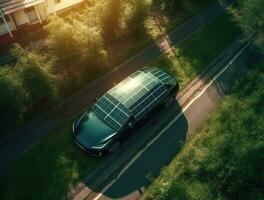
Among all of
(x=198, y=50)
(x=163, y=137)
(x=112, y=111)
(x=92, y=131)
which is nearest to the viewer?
(x=92, y=131)

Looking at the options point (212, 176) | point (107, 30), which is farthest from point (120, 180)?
point (107, 30)

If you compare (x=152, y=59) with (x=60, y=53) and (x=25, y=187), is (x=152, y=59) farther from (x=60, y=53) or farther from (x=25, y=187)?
(x=25, y=187)

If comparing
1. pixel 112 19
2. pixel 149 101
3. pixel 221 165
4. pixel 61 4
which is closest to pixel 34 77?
pixel 149 101

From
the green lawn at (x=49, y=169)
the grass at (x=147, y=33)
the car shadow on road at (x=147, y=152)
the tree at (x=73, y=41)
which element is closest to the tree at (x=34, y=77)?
the tree at (x=73, y=41)

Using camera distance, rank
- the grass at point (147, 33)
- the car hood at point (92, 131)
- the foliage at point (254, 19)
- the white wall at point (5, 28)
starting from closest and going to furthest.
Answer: the car hood at point (92, 131)
the foliage at point (254, 19)
the grass at point (147, 33)
the white wall at point (5, 28)

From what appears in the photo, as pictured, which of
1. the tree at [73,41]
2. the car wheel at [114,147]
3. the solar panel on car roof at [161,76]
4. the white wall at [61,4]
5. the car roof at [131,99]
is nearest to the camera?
the car wheel at [114,147]

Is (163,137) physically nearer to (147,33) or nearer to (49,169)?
(49,169)

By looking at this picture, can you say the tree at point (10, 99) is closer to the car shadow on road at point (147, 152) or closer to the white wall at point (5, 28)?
the car shadow on road at point (147, 152)

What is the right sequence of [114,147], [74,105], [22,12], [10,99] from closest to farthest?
1. [10,99]
2. [114,147]
3. [74,105]
4. [22,12]
